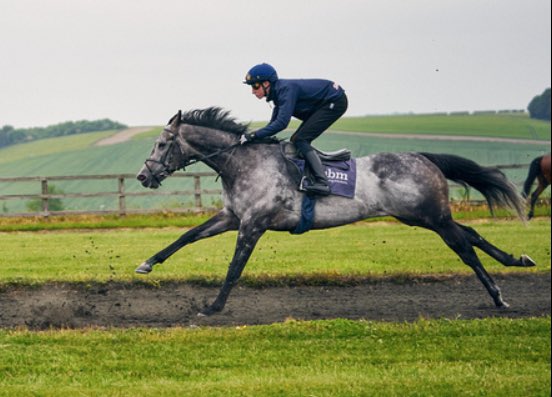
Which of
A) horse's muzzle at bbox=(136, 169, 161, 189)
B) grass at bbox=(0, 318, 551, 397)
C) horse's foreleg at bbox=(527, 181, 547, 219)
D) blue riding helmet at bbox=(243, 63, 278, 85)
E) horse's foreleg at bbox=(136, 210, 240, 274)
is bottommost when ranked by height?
horse's foreleg at bbox=(527, 181, 547, 219)

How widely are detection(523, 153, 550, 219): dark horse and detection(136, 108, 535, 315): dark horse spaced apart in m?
13.1

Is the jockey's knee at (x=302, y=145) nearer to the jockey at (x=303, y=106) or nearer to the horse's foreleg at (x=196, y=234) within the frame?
the jockey at (x=303, y=106)

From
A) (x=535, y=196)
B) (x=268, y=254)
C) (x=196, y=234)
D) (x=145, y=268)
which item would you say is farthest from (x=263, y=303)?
(x=535, y=196)

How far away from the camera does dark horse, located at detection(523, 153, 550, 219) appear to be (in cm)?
2495

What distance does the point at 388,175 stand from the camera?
12.2 meters

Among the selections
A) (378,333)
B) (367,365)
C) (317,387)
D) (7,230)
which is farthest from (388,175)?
(7,230)

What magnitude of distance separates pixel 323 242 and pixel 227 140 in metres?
8.69

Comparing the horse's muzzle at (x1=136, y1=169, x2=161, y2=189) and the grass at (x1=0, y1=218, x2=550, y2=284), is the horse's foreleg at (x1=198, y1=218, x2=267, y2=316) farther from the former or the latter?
the grass at (x1=0, y1=218, x2=550, y2=284)

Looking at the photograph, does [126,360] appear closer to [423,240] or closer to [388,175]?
[388,175]

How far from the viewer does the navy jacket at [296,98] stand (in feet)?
37.0

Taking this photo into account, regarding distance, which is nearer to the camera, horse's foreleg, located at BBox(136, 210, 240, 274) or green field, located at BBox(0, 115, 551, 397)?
green field, located at BBox(0, 115, 551, 397)

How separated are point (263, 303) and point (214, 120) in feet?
7.79

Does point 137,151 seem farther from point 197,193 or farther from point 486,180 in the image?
point 486,180

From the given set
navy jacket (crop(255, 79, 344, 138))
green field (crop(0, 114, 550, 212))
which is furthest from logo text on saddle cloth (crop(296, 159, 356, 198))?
green field (crop(0, 114, 550, 212))
